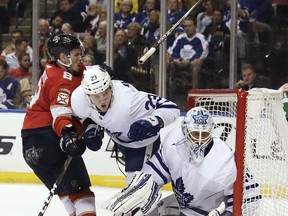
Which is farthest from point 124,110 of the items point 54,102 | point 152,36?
point 152,36

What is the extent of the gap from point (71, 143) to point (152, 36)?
3.24m

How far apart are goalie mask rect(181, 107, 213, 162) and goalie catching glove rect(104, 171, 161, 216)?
0.22 meters

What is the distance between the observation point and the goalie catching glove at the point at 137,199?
3.60 metres

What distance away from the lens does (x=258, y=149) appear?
410 centimetres

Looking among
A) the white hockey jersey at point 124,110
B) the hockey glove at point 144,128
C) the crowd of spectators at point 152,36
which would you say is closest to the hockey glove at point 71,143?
the white hockey jersey at point 124,110

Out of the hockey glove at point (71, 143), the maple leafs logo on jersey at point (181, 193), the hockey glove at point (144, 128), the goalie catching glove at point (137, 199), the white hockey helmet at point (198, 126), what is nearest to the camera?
the goalie catching glove at point (137, 199)

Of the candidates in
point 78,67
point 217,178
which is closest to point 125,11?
point 78,67

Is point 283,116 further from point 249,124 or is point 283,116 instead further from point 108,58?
point 108,58

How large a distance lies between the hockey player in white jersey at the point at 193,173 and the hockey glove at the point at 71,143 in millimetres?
542

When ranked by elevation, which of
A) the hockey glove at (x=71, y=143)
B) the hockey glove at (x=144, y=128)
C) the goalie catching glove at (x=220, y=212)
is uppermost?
the hockey glove at (x=144, y=128)

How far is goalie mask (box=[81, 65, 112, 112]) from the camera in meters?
4.06

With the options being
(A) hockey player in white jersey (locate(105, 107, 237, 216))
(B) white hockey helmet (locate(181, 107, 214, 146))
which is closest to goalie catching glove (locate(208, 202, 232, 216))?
(A) hockey player in white jersey (locate(105, 107, 237, 216))

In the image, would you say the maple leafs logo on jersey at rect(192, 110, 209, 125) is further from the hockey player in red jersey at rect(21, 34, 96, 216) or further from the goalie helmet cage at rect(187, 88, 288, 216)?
the hockey player in red jersey at rect(21, 34, 96, 216)

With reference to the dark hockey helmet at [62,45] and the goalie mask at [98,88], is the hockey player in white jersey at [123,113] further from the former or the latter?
the dark hockey helmet at [62,45]
